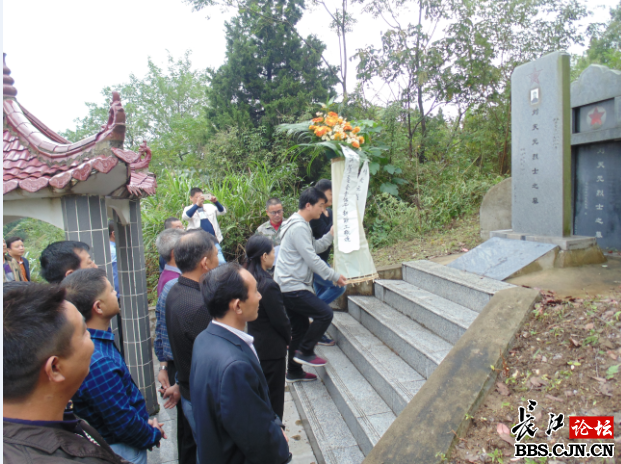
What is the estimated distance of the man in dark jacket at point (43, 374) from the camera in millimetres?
1135

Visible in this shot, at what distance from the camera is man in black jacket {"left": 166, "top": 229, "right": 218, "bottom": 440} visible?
241cm

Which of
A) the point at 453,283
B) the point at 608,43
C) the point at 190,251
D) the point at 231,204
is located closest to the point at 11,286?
the point at 190,251

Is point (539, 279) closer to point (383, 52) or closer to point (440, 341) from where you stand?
point (440, 341)

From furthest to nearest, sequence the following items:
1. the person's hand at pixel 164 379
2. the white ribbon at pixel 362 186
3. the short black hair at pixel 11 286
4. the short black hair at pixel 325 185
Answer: the short black hair at pixel 325 185, the white ribbon at pixel 362 186, the person's hand at pixel 164 379, the short black hair at pixel 11 286

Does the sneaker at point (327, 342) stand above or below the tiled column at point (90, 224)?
below

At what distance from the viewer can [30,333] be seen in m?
1.21

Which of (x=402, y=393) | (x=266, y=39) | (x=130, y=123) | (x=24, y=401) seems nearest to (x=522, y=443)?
(x=402, y=393)

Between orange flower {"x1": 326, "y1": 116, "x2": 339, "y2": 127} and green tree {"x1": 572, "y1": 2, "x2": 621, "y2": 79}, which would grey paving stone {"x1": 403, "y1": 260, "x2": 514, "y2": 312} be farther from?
green tree {"x1": 572, "y1": 2, "x2": 621, "y2": 79}

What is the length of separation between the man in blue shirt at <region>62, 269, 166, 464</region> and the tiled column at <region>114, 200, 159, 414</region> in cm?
170

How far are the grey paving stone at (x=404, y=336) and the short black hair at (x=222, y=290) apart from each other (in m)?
2.12

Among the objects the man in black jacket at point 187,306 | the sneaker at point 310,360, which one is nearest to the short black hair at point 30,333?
the man in black jacket at point 187,306

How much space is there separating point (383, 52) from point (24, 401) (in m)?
10.5

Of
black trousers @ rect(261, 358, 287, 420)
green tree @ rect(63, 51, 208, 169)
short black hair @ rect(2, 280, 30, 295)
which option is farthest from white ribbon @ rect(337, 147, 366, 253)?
green tree @ rect(63, 51, 208, 169)

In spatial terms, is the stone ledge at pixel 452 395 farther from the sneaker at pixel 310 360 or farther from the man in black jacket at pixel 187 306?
the sneaker at pixel 310 360
